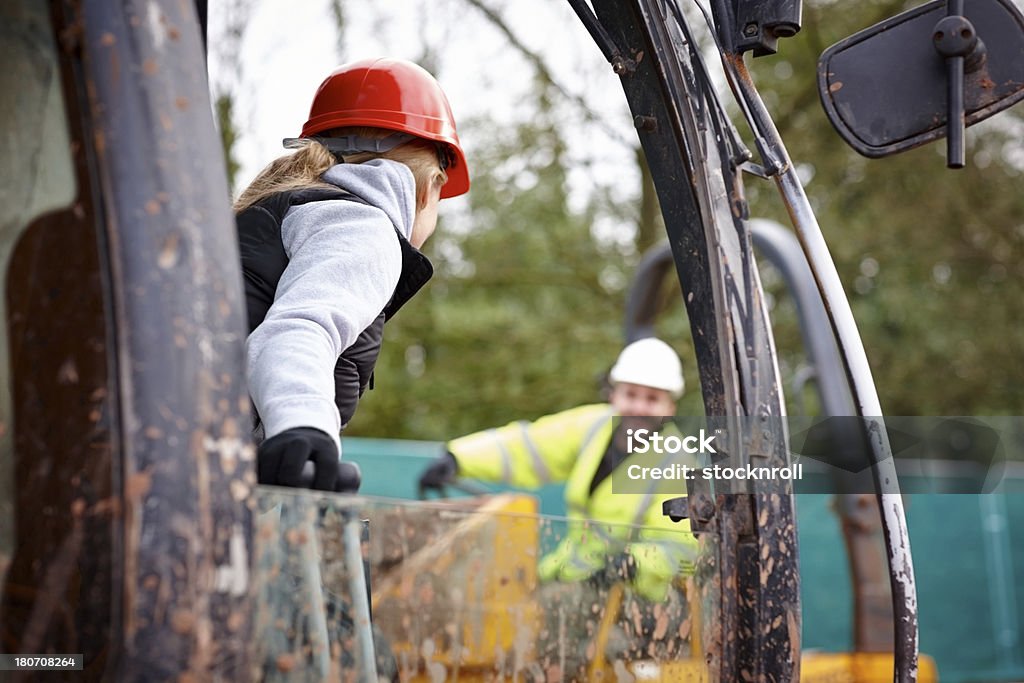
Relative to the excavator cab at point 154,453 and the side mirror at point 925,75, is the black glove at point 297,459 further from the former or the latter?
the side mirror at point 925,75

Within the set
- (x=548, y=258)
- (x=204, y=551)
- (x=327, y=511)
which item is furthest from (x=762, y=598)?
(x=548, y=258)

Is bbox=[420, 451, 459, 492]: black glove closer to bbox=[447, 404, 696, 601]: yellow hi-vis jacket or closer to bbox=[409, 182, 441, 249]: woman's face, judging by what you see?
bbox=[447, 404, 696, 601]: yellow hi-vis jacket

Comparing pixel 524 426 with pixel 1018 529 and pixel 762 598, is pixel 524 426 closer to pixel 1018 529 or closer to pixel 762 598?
pixel 762 598

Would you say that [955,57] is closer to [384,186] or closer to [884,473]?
[884,473]

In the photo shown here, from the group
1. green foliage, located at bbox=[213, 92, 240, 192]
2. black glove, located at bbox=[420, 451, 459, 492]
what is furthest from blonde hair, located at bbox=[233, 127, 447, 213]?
green foliage, located at bbox=[213, 92, 240, 192]

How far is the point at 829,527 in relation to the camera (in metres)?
9.20

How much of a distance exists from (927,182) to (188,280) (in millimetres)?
10604

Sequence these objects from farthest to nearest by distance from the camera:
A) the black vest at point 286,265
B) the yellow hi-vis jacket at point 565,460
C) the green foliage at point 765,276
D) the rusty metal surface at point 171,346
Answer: the green foliage at point 765,276, the yellow hi-vis jacket at point 565,460, the black vest at point 286,265, the rusty metal surface at point 171,346

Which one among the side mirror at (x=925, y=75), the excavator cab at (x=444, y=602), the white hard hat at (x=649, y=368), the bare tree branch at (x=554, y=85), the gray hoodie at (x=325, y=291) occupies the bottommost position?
the excavator cab at (x=444, y=602)

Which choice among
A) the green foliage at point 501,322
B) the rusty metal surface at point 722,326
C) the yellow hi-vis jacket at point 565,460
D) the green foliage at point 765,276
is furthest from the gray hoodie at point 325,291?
the green foliage at point 501,322

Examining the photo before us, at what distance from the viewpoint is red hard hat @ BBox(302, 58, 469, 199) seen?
2.06 meters

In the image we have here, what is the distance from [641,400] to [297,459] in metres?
4.87

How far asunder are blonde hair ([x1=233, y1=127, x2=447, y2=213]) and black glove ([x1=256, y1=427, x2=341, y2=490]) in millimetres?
643

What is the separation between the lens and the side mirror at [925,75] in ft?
5.90
